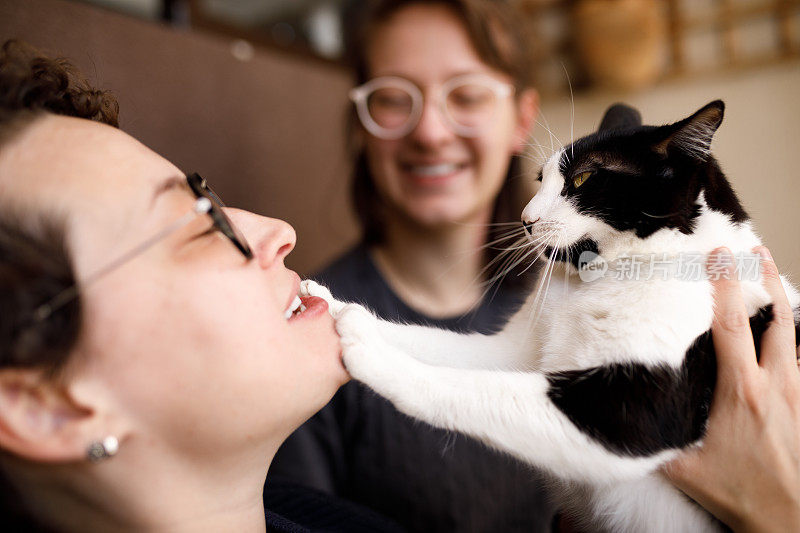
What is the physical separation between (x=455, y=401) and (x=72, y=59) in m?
0.70

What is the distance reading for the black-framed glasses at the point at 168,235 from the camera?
1.54 ft

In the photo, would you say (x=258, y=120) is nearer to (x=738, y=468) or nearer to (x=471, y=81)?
(x=471, y=81)

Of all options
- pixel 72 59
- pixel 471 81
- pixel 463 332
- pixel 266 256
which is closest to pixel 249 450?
pixel 266 256

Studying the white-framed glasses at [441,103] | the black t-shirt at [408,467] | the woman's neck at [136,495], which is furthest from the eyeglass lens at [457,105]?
the woman's neck at [136,495]

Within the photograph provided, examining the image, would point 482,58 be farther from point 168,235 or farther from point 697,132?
point 168,235

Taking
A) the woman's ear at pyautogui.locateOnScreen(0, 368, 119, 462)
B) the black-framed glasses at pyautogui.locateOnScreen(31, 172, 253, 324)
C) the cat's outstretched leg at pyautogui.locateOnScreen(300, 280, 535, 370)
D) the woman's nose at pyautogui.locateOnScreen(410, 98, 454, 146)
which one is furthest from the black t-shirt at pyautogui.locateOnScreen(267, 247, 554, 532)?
the woman's ear at pyautogui.locateOnScreen(0, 368, 119, 462)

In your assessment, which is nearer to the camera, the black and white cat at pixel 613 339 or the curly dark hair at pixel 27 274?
the curly dark hair at pixel 27 274

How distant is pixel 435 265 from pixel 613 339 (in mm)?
855

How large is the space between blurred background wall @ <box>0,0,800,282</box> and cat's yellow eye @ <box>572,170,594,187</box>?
99mm

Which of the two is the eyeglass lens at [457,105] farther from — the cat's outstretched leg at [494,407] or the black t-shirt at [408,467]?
the cat's outstretched leg at [494,407]

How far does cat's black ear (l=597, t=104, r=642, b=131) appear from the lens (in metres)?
0.72

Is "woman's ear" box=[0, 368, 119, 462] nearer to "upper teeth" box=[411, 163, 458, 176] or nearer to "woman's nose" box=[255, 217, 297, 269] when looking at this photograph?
"woman's nose" box=[255, 217, 297, 269]

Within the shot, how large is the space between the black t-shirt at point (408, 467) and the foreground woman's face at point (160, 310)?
51cm

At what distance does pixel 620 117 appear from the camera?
730 millimetres
